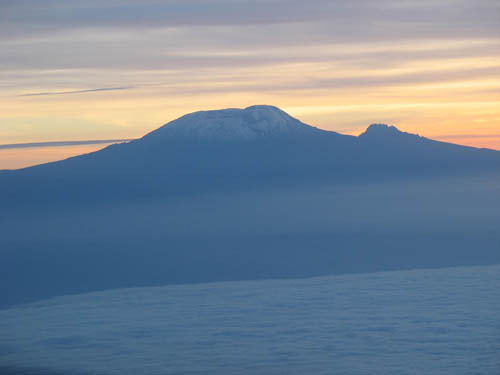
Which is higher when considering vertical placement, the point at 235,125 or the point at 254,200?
the point at 235,125

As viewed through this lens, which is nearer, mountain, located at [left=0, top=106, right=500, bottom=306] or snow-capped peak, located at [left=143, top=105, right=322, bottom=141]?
mountain, located at [left=0, top=106, right=500, bottom=306]

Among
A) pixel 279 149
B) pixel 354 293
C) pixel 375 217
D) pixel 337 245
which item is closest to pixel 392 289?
pixel 354 293

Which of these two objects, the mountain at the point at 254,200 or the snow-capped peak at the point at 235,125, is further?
the snow-capped peak at the point at 235,125

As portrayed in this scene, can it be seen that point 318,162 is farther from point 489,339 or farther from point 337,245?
point 489,339

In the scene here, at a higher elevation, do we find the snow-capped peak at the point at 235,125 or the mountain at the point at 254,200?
the snow-capped peak at the point at 235,125
